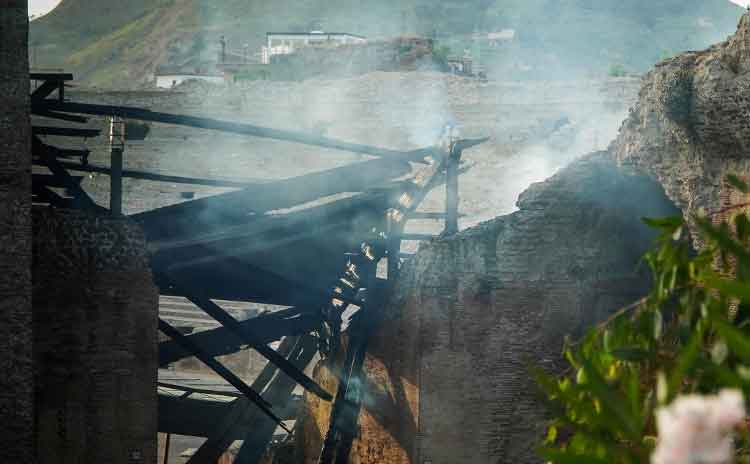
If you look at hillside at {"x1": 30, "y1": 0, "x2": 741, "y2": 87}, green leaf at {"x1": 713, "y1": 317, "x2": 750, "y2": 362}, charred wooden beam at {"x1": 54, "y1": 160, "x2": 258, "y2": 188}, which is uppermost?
hillside at {"x1": 30, "y1": 0, "x2": 741, "y2": 87}

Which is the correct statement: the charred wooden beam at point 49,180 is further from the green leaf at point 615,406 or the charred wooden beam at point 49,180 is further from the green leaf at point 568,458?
the green leaf at point 568,458

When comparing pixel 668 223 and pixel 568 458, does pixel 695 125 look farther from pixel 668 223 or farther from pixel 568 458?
pixel 568 458

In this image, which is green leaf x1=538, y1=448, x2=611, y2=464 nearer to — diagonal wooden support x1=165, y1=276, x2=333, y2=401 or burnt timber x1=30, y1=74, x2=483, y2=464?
burnt timber x1=30, y1=74, x2=483, y2=464

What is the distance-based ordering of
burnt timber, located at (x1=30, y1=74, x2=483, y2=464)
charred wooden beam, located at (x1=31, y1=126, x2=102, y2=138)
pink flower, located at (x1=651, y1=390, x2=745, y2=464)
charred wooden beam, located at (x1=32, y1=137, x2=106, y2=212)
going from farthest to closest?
charred wooden beam, located at (x1=31, y1=126, x2=102, y2=138) < burnt timber, located at (x1=30, y1=74, x2=483, y2=464) < charred wooden beam, located at (x1=32, y1=137, x2=106, y2=212) < pink flower, located at (x1=651, y1=390, x2=745, y2=464)

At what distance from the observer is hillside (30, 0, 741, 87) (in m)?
70.8

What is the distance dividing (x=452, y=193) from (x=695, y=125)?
243cm

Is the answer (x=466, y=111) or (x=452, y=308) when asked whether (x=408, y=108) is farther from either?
(x=452, y=308)

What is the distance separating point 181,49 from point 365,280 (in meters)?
58.6

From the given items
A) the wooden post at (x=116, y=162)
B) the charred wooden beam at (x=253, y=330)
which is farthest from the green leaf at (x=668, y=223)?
the charred wooden beam at (x=253, y=330)

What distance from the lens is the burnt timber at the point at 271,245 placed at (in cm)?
973

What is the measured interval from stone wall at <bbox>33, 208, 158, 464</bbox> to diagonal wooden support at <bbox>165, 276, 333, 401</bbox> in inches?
20.4

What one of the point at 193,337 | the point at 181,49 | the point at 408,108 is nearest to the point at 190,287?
the point at 193,337

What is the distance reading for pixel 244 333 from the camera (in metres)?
10.2

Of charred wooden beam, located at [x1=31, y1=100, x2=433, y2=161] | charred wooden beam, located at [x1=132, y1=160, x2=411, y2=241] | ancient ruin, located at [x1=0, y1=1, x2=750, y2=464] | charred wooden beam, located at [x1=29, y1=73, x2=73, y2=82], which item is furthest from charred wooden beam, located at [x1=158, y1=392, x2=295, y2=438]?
charred wooden beam, located at [x1=29, y1=73, x2=73, y2=82]
